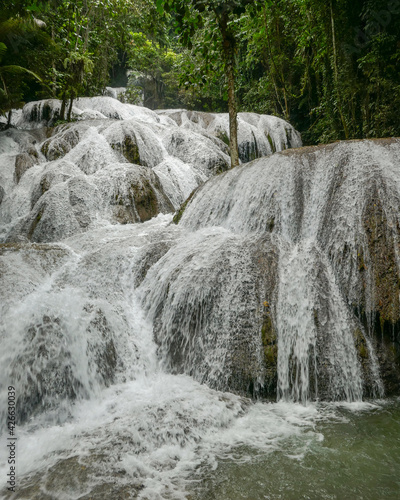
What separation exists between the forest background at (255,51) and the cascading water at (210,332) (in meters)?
2.54

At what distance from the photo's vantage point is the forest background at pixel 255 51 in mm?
5418

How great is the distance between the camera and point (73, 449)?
8.30ft

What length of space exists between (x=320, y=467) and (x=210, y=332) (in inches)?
73.3

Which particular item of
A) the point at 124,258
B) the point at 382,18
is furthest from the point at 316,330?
the point at 382,18

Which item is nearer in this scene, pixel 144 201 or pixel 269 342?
pixel 269 342

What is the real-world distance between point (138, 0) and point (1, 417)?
23.8 meters

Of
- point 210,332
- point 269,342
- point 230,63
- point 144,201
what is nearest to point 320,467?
point 269,342

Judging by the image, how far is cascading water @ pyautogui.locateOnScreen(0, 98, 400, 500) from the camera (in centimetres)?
249

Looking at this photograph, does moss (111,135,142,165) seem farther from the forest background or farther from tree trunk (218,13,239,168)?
tree trunk (218,13,239,168)

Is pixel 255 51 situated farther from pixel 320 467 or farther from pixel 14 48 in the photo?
pixel 320 467

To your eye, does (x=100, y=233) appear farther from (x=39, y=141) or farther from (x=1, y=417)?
(x=39, y=141)

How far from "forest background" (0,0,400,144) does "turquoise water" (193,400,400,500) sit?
363 centimetres

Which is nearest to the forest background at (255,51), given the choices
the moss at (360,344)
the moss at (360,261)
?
the moss at (360,261)

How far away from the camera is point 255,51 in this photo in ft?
48.9
